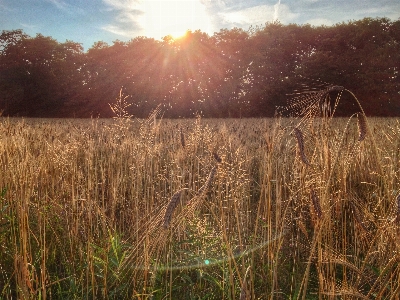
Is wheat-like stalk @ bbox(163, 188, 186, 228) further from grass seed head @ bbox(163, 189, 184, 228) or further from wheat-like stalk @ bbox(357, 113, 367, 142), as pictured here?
wheat-like stalk @ bbox(357, 113, 367, 142)

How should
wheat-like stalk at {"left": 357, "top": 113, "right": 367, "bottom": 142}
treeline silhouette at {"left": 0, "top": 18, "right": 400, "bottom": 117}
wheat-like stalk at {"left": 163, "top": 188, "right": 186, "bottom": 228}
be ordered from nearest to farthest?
wheat-like stalk at {"left": 163, "top": 188, "right": 186, "bottom": 228} < wheat-like stalk at {"left": 357, "top": 113, "right": 367, "bottom": 142} < treeline silhouette at {"left": 0, "top": 18, "right": 400, "bottom": 117}

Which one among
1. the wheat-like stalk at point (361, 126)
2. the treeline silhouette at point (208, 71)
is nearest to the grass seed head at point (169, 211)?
the wheat-like stalk at point (361, 126)

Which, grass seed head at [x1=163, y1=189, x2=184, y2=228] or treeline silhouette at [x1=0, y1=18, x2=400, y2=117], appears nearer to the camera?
grass seed head at [x1=163, y1=189, x2=184, y2=228]

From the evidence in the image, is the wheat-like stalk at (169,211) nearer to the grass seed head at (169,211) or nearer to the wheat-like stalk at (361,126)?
the grass seed head at (169,211)

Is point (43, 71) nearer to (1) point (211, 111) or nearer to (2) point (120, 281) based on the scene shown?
(1) point (211, 111)

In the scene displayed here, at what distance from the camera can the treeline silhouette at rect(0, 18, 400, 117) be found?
27047 millimetres

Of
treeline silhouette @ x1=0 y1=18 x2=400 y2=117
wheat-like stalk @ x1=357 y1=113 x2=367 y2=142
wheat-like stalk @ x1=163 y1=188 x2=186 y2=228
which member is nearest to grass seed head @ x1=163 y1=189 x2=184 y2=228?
wheat-like stalk @ x1=163 y1=188 x2=186 y2=228

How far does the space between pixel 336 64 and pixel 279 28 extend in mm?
6154

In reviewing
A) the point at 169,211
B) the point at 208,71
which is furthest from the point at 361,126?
the point at 208,71

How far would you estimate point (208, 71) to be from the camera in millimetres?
30453

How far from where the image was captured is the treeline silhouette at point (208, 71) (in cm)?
2705

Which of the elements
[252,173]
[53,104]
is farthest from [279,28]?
[252,173]

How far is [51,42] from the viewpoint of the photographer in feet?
115

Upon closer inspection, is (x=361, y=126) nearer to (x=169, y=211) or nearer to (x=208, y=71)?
(x=169, y=211)
